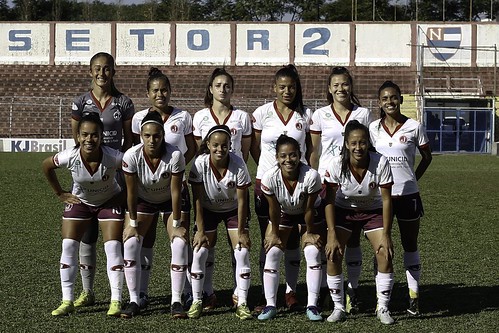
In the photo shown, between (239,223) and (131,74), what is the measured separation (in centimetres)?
3842

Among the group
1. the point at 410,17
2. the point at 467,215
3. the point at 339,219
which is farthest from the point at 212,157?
the point at 410,17

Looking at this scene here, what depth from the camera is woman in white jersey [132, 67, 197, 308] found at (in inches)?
317

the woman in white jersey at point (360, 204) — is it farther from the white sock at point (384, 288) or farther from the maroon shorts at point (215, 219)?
the maroon shorts at point (215, 219)

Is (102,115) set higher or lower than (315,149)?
higher

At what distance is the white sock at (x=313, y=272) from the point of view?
763 centimetres

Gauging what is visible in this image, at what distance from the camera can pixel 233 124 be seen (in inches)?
322

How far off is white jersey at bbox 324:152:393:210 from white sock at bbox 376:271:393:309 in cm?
56

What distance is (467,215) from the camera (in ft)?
49.9

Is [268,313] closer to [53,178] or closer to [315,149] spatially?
[315,149]

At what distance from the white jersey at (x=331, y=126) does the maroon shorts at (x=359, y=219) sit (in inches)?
20.0

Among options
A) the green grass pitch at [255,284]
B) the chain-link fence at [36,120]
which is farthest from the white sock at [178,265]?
the chain-link fence at [36,120]

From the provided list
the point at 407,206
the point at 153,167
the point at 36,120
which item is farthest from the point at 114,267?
the point at 36,120

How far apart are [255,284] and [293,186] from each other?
180 centimetres

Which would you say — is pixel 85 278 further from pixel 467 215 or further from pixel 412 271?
pixel 467 215
